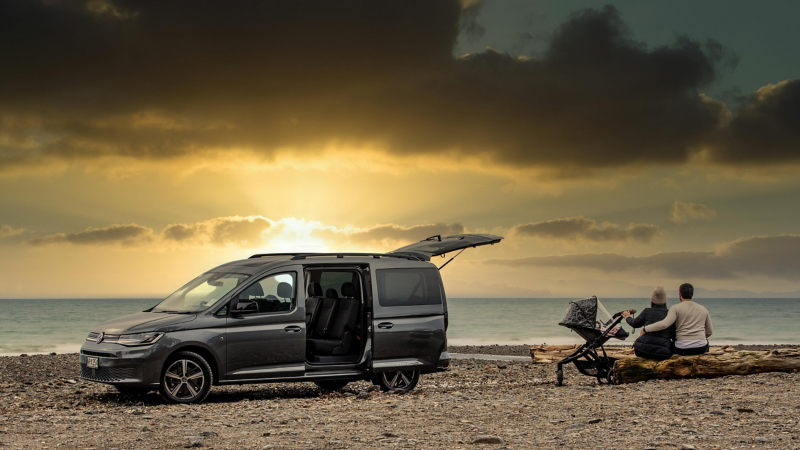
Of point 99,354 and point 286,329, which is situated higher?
point 286,329

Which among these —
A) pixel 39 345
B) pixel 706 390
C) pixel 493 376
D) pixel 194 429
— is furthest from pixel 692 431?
pixel 39 345

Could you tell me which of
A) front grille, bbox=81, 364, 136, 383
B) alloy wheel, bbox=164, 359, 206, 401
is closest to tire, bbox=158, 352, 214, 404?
alloy wheel, bbox=164, 359, 206, 401

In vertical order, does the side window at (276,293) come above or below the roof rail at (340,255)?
below

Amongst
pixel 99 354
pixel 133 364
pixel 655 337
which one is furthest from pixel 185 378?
pixel 655 337

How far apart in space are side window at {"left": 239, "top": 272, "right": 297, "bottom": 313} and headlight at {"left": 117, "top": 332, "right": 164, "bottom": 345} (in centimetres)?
145

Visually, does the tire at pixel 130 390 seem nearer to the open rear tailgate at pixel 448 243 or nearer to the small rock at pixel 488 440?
the open rear tailgate at pixel 448 243

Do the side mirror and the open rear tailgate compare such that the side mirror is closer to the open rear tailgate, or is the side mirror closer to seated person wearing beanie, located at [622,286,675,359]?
the open rear tailgate

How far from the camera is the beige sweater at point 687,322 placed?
11875 millimetres

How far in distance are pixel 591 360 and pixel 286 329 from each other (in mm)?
5158

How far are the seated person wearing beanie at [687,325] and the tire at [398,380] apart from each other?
12.8 feet

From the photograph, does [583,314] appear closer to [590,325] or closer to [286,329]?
[590,325]

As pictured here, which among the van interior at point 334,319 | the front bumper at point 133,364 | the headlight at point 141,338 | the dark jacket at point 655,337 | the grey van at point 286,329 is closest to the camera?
the front bumper at point 133,364

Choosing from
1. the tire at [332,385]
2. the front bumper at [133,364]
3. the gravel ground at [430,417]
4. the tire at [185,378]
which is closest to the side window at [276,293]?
the tire at [185,378]

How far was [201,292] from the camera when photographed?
11.2 m
